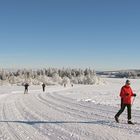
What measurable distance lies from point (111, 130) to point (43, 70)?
476ft

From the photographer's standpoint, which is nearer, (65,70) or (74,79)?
(74,79)

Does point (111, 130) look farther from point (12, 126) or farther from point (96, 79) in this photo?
point (96, 79)

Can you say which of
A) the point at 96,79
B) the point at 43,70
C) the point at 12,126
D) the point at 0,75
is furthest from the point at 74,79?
the point at 12,126

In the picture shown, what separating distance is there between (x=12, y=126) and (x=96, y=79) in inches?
5080

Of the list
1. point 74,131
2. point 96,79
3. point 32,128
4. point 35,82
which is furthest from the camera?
point 96,79

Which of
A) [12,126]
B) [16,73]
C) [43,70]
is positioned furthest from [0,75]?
[12,126]

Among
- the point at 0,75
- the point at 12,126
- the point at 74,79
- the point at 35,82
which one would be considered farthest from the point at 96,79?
the point at 12,126

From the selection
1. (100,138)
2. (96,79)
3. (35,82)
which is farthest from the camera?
(96,79)

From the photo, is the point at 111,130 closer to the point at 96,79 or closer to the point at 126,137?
the point at 126,137

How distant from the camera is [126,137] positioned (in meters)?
8.90

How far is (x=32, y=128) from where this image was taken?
1102cm

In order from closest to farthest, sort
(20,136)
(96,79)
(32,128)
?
1. (20,136)
2. (32,128)
3. (96,79)

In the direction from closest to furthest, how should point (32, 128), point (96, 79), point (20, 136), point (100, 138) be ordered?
point (100, 138), point (20, 136), point (32, 128), point (96, 79)

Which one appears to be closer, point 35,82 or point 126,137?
point 126,137
